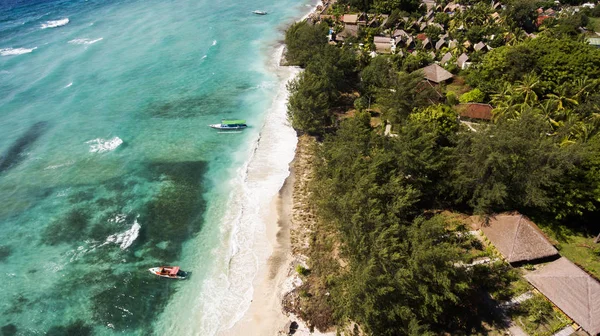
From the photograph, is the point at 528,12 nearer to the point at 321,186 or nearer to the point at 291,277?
the point at 321,186

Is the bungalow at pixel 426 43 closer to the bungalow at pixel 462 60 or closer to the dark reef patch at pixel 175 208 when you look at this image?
the bungalow at pixel 462 60

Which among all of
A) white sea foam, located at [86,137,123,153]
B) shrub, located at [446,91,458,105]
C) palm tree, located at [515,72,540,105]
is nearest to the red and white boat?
white sea foam, located at [86,137,123,153]

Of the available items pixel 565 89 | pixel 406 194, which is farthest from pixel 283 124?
pixel 565 89

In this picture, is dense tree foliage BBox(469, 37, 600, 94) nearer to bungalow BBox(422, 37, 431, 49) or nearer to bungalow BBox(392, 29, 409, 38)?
bungalow BBox(422, 37, 431, 49)

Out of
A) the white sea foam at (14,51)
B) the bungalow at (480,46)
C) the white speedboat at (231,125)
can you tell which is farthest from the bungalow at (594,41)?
the white sea foam at (14,51)

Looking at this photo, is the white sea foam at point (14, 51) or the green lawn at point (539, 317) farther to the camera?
the white sea foam at point (14, 51)

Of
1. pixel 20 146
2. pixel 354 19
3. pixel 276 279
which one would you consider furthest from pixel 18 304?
pixel 354 19
